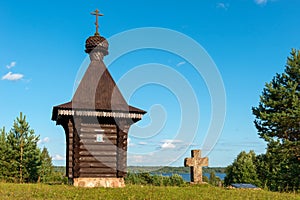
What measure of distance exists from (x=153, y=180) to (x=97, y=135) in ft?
101

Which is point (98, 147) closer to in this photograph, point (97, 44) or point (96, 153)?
point (96, 153)

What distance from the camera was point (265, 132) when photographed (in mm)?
26781

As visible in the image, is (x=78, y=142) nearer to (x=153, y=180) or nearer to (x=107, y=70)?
(x=107, y=70)

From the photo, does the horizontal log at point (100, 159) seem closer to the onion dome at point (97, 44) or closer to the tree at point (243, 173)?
the onion dome at point (97, 44)

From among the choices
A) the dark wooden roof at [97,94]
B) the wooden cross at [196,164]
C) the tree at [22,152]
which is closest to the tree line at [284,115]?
the wooden cross at [196,164]

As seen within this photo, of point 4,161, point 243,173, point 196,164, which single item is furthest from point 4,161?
point 243,173

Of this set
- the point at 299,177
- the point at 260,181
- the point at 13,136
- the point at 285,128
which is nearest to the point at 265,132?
the point at 285,128

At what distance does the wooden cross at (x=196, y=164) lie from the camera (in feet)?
63.7

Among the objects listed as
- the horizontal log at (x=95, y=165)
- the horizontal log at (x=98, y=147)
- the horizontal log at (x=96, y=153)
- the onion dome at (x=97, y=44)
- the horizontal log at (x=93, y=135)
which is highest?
the onion dome at (x=97, y=44)

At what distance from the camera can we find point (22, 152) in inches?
1225

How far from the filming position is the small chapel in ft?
55.8

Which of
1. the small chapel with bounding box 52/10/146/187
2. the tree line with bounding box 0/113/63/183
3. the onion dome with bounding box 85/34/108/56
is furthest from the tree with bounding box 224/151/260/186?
the onion dome with bounding box 85/34/108/56

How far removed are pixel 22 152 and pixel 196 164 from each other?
17.6 m

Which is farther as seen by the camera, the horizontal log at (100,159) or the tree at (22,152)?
the tree at (22,152)
